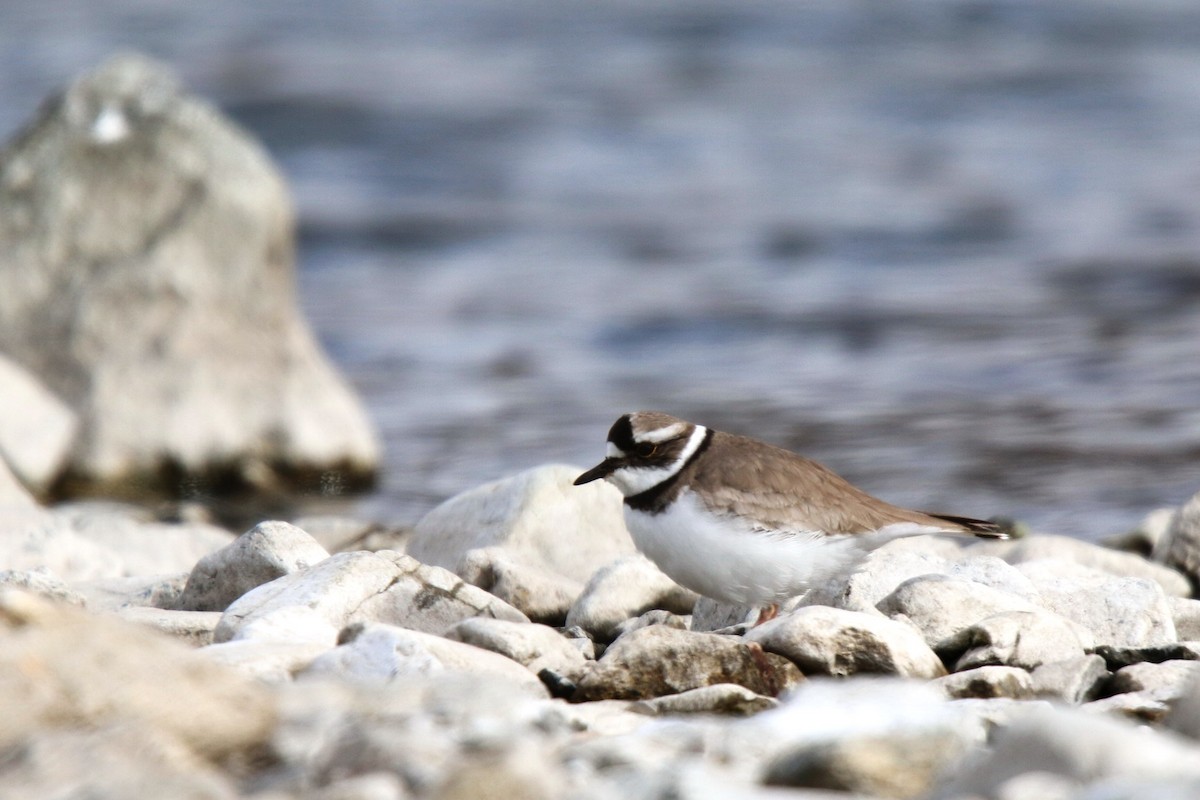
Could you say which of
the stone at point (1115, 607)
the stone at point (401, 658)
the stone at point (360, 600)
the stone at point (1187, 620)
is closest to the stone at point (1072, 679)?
the stone at point (1115, 607)

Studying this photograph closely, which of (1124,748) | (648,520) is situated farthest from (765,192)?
(1124,748)

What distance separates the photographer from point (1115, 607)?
559cm

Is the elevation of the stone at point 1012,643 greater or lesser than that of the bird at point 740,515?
lesser

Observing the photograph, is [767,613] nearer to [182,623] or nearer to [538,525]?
[538,525]

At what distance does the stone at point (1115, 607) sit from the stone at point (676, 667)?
4.45 feet

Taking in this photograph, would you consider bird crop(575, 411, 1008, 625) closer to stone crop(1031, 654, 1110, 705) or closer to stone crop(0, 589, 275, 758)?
stone crop(1031, 654, 1110, 705)

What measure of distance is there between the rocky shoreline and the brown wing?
0.26m

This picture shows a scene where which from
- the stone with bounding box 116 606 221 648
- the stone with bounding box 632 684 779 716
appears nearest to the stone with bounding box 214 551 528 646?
the stone with bounding box 116 606 221 648

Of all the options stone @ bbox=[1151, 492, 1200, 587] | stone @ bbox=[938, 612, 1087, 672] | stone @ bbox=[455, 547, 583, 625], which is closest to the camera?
stone @ bbox=[938, 612, 1087, 672]

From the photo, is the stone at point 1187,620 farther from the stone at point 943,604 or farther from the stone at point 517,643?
the stone at point 517,643

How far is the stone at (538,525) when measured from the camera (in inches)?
263

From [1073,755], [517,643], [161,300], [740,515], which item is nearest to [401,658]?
[517,643]

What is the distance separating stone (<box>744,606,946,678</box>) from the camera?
4.79 meters

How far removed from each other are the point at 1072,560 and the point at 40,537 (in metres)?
4.42
